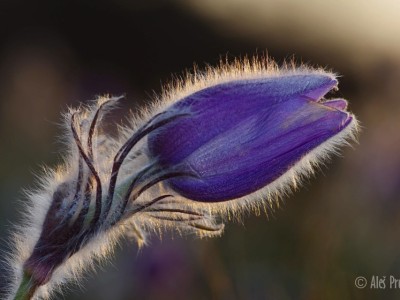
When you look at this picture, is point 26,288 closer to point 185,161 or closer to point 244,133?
point 185,161

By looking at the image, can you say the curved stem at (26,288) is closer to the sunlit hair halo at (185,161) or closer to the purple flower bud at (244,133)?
the sunlit hair halo at (185,161)

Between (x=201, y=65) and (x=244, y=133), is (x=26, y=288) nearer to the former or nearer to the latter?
(x=244, y=133)

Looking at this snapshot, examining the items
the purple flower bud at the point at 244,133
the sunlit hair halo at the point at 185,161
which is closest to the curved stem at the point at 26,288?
the sunlit hair halo at the point at 185,161

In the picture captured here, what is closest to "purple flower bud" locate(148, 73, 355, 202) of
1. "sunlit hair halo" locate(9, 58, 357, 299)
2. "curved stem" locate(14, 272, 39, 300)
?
"sunlit hair halo" locate(9, 58, 357, 299)

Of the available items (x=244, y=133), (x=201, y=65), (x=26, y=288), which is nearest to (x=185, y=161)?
(x=244, y=133)

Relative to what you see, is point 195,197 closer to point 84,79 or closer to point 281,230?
point 281,230

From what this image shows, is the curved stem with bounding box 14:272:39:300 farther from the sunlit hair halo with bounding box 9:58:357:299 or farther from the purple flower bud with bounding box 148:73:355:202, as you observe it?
the purple flower bud with bounding box 148:73:355:202

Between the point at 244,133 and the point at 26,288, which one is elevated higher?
the point at 244,133

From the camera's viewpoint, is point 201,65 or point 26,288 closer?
point 26,288
